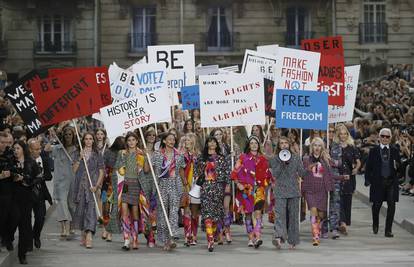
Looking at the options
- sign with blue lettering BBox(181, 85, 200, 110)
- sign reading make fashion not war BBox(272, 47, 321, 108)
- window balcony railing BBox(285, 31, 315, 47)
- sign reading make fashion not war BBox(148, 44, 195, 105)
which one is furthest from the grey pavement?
window balcony railing BBox(285, 31, 315, 47)

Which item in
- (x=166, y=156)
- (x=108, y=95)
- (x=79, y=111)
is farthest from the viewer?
(x=108, y=95)

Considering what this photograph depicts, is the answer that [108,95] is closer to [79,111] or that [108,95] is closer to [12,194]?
[79,111]

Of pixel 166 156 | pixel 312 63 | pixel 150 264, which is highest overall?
pixel 312 63

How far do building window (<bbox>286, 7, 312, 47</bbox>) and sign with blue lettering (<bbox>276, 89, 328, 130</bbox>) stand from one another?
34.3 meters

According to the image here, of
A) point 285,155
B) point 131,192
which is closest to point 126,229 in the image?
point 131,192

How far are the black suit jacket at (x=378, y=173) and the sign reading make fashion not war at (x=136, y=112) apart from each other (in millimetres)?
3141

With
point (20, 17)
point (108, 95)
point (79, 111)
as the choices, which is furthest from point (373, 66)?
point (79, 111)

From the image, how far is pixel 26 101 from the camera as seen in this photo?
19.1m

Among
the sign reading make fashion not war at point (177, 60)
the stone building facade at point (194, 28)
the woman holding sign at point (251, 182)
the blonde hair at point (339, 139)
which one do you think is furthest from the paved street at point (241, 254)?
the stone building facade at point (194, 28)

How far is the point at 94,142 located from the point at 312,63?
12.3ft

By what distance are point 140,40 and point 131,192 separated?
35.9 m

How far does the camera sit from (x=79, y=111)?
1894cm

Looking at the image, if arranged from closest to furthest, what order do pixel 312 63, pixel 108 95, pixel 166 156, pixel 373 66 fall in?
pixel 166 156, pixel 312 63, pixel 108 95, pixel 373 66

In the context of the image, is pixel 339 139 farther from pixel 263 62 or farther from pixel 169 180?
pixel 263 62
